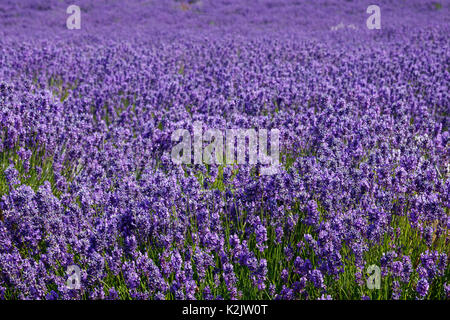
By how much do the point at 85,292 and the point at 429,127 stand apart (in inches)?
123

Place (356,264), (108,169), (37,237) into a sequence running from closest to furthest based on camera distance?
(356,264) → (37,237) → (108,169)

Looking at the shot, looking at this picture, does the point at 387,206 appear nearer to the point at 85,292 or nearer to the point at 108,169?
the point at 85,292

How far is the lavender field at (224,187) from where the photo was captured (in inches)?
86.0

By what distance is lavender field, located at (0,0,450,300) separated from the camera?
218 centimetres

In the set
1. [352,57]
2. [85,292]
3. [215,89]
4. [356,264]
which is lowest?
[85,292]

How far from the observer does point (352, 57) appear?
23.7ft

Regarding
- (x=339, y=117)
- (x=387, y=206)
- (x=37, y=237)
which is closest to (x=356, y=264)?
(x=387, y=206)

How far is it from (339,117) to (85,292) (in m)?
2.70

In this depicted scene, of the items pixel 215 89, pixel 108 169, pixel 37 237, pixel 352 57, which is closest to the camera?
pixel 37 237

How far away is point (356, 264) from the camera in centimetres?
214

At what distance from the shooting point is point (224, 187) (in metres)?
3.13

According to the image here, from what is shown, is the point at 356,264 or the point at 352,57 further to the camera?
the point at 352,57

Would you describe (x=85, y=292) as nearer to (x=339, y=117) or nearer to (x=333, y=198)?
(x=333, y=198)

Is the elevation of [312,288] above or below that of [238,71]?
below
